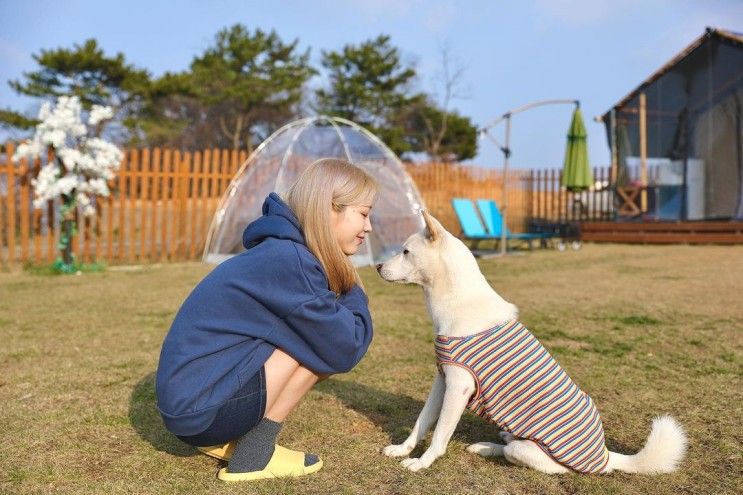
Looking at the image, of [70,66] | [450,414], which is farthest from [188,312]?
[70,66]

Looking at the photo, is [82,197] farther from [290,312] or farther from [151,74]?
[151,74]

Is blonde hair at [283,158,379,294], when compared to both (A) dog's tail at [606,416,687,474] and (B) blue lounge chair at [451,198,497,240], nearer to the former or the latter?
(A) dog's tail at [606,416,687,474]

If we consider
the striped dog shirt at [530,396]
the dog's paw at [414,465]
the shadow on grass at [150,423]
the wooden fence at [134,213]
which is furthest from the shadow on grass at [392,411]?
the wooden fence at [134,213]

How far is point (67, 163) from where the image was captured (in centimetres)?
942

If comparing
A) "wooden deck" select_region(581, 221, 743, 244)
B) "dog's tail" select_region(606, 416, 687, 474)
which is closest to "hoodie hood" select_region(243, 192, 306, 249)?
"dog's tail" select_region(606, 416, 687, 474)

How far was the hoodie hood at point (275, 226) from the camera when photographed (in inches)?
95.4

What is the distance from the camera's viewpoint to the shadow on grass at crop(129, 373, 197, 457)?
2.92 m

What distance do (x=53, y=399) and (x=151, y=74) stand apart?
30.2 meters

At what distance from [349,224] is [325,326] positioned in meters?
0.45

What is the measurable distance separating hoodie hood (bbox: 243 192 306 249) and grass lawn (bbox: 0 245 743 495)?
0.96m

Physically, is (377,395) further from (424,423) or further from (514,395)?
(514,395)

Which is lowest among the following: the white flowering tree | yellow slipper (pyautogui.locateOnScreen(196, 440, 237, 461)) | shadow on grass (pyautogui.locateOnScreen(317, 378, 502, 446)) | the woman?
shadow on grass (pyautogui.locateOnScreen(317, 378, 502, 446))

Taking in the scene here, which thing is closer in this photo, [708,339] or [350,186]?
[350,186]

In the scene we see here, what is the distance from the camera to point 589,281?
852cm
